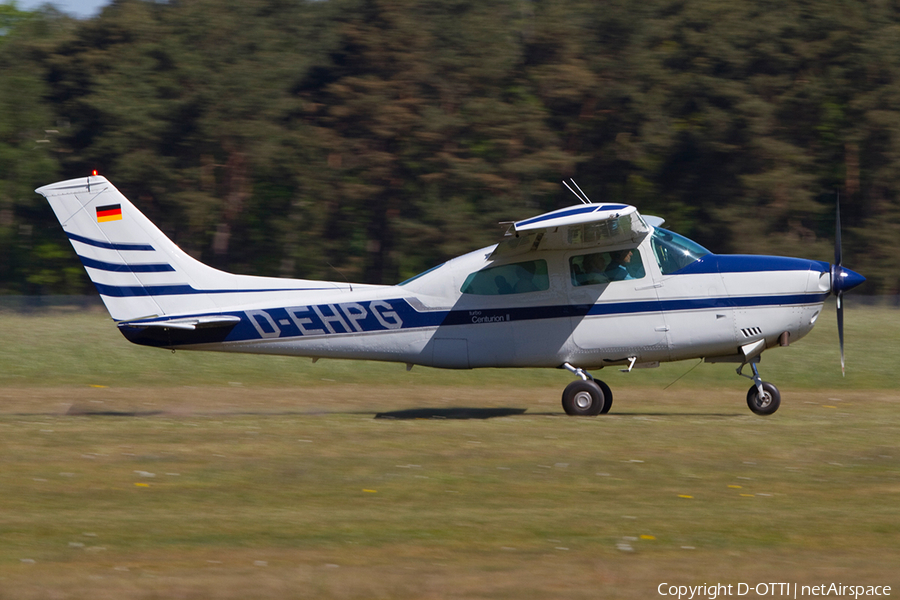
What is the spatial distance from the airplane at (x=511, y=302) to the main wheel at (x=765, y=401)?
2cm

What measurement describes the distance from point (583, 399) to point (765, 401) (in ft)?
7.84

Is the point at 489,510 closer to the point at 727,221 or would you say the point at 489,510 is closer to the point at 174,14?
the point at 727,221

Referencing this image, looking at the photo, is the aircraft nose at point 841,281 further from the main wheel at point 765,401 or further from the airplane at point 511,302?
the main wheel at point 765,401

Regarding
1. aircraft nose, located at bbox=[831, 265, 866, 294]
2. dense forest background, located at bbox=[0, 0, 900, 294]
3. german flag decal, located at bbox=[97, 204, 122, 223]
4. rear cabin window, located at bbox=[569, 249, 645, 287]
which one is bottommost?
aircraft nose, located at bbox=[831, 265, 866, 294]

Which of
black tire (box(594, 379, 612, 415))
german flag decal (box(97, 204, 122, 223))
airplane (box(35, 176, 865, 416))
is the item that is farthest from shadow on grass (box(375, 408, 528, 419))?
german flag decal (box(97, 204, 122, 223))

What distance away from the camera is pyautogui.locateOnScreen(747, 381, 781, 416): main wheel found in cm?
1277

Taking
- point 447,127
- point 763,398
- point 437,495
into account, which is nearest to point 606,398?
point 763,398

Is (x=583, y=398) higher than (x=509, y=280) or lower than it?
lower

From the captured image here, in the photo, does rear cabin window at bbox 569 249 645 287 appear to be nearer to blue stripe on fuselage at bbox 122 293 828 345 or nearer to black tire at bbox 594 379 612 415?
blue stripe on fuselage at bbox 122 293 828 345

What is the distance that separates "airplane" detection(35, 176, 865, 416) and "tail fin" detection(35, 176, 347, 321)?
0.02 meters

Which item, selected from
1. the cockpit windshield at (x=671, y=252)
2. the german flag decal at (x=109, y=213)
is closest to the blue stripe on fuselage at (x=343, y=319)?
the german flag decal at (x=109, y=213)

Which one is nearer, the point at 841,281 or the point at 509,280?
the point at 841,281

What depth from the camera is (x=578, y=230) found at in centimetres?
1220

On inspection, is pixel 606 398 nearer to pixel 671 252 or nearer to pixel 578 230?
pixel 671 252
